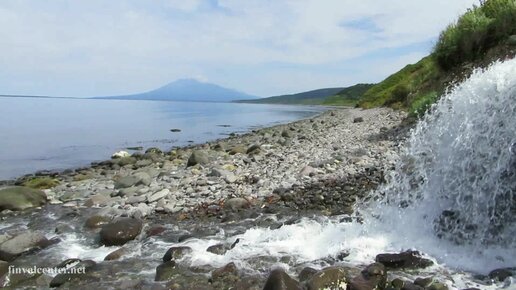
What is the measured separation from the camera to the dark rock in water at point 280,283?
277 inches

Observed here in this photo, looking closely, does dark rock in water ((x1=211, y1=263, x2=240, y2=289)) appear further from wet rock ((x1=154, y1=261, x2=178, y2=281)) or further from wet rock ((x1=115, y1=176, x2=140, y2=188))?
wet rock ((x1=115, y1=176, x2=140, y2=188))

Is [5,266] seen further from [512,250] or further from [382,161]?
[382,161]

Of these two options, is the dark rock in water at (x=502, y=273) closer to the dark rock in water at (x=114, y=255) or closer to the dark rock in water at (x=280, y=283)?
the dark rock in water at (x=280, y=283)

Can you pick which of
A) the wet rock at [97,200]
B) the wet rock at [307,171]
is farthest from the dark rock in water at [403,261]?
the wet rock at [97,200]

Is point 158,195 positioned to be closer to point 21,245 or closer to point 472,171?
point 21,245

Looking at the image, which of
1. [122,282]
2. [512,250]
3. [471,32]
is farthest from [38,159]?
[512,250]

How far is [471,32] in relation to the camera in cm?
2145

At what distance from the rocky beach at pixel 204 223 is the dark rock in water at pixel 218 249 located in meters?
0.03

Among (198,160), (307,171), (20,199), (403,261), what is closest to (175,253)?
(403,261)

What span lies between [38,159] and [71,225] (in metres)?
22.1

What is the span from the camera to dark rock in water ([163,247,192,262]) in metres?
9.24

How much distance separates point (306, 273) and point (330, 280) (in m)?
0.79

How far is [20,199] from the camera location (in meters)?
15.0

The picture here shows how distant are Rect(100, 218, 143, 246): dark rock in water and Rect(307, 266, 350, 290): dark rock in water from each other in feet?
→ 17.5
